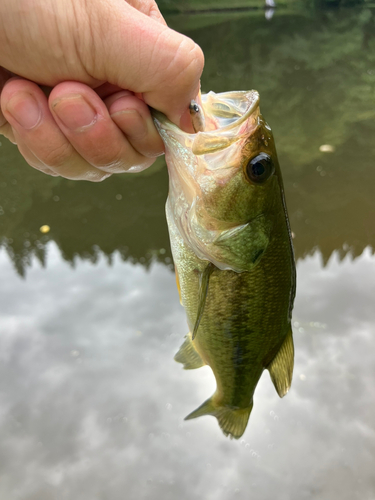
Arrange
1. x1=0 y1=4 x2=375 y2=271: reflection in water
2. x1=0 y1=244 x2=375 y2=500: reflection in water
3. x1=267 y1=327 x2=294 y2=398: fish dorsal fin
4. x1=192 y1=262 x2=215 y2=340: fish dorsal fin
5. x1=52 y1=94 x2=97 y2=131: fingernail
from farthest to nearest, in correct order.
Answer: x1=0 y1=4 x2=375 y2=271: reflection in water
x1=0 y1=244 x2=375 y2=500: reflection in water
x1=267 y1=327 x2=294 y2=398: fish dorsal fin
x1=192 y1=262 x2=215 y2=340: fish dorsal fin
x1=52 y1=94 x2=97 y2=131: fingernail

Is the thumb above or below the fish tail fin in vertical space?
above

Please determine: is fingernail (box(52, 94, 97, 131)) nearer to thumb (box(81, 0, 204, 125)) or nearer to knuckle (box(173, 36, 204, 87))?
thumb (box(81, 0, 204, 125))

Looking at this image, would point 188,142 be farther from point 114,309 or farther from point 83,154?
point 114,309

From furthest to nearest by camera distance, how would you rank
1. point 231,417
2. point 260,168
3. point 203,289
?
point 231,417
point 203,289
point 260,168

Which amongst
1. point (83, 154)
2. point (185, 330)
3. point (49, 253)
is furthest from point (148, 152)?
point (49, 253)

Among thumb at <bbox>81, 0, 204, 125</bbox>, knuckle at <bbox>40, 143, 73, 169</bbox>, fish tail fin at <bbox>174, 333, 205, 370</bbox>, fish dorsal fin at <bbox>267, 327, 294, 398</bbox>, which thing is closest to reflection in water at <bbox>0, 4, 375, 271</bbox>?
fish tail fin at <bbox>174, 333, 205, 370</bbox>

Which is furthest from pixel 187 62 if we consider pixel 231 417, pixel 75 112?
pixel 231 417

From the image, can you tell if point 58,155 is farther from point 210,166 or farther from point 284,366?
point 284,366
